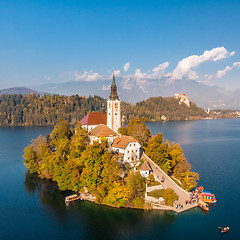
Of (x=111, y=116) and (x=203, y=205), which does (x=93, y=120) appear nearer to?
(x=111, y=116)

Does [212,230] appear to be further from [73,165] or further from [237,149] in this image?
[237,149]

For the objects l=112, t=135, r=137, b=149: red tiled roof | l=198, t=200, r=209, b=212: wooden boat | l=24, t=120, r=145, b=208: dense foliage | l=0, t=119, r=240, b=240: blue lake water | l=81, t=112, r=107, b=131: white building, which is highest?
l=81, t=112, r=107, b=131: white building

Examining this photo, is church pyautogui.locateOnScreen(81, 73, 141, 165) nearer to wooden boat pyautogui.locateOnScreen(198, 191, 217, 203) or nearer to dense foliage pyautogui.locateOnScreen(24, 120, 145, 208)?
dense foliage pyautogui.locateOnScreen(24, 120, 145, 208)

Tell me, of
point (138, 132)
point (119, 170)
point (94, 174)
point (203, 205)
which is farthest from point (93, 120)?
point (203, 205)

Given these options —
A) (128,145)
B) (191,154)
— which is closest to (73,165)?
(128,145)

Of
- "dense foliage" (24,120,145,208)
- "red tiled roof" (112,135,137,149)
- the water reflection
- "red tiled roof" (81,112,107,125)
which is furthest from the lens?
"red tiled roof" (81,112,107,125)

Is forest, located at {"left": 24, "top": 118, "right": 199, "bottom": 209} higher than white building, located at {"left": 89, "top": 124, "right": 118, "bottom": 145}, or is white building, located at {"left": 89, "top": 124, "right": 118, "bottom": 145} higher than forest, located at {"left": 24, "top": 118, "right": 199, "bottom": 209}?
white building, located at {"left": 89, "top": 124, "right": 118, "bottom": 145}

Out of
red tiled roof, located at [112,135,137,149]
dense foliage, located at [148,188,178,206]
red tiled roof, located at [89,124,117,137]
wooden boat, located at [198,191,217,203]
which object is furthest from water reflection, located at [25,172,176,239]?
red tiled roof, located at [89,124,117,137]

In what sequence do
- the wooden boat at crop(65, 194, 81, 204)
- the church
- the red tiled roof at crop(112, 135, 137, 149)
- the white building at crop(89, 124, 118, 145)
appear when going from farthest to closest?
1. the white building at crop(89, 124, 118, 145)
2. the church
3. the red tiled roof at crop(112, 135, 137, 149)
4. the wooden boat at crop(65, 194, 81, 204)

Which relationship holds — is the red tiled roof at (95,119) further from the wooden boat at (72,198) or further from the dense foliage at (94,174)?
the wooden boat at (72,198)
